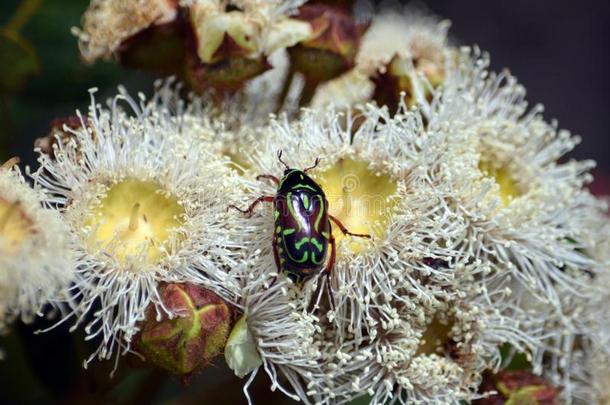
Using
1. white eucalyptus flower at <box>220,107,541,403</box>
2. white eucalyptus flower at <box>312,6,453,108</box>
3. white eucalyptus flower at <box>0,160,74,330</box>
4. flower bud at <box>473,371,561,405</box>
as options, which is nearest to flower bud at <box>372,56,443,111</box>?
white eucalyptus flower at <box>312,6,453,108</box>

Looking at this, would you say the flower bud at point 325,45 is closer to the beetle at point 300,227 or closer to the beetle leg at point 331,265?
the beetle at point 300,227

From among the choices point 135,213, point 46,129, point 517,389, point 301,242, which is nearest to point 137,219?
point 135,213

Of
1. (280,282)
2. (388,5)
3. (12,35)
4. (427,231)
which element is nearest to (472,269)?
(427,231)

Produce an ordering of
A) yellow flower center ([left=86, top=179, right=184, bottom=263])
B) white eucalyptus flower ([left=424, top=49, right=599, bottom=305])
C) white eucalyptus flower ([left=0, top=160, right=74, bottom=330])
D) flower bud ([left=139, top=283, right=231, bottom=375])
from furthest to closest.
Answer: white eucalyptus flower ([left=424, top=49, right=599, bottom=305]) < yellow flower center ([left=86, top=179, right=184, bottom=263]) < flower bud ([left=139, top=283, right=231, bottom=375]) < white eucalyptus flower ([left=0, top=160, right=74, bottom=330])

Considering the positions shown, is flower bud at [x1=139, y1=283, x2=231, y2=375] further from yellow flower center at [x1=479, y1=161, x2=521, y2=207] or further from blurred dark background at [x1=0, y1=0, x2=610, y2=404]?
yellow flower center at [x1=479, y1=161, x2=521, y2=207]

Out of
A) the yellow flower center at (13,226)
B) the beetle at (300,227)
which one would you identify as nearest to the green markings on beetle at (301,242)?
the beetle at (300,227)

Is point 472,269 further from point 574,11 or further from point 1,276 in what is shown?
point 574,11
